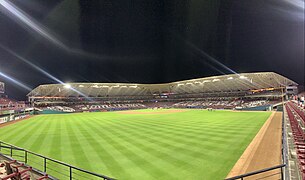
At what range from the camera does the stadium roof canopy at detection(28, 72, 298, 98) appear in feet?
183

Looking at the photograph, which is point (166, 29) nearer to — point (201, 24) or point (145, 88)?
point (201, 24)

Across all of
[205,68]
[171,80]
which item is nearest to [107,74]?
[171,80]

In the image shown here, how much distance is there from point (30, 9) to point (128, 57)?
34.0 metres

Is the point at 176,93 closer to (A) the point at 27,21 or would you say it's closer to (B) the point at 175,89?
(B) the point at 175,89

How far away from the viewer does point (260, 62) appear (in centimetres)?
4266

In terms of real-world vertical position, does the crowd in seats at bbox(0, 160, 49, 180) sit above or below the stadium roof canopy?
below

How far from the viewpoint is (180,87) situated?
86.1 meters

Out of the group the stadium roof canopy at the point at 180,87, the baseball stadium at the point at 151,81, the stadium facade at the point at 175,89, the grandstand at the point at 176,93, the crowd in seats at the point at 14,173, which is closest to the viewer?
the crowd in seats at the point at 14,173

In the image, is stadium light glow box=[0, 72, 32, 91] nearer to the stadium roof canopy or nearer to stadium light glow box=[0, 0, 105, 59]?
the stadium roof canopy

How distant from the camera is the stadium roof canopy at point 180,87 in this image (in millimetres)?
55709

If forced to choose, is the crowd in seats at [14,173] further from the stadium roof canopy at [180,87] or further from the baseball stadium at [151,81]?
the stadium roof canopy at [180,87]

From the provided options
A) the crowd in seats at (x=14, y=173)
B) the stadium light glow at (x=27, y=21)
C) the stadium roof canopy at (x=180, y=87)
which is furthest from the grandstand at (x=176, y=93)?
the crowd in seats at (x=14, y=173)

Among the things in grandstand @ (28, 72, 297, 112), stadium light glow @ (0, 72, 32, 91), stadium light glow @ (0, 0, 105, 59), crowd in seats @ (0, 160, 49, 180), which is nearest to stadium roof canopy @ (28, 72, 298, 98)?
grandstand @ (28, 72, 297, 112)

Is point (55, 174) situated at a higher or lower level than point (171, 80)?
lower
